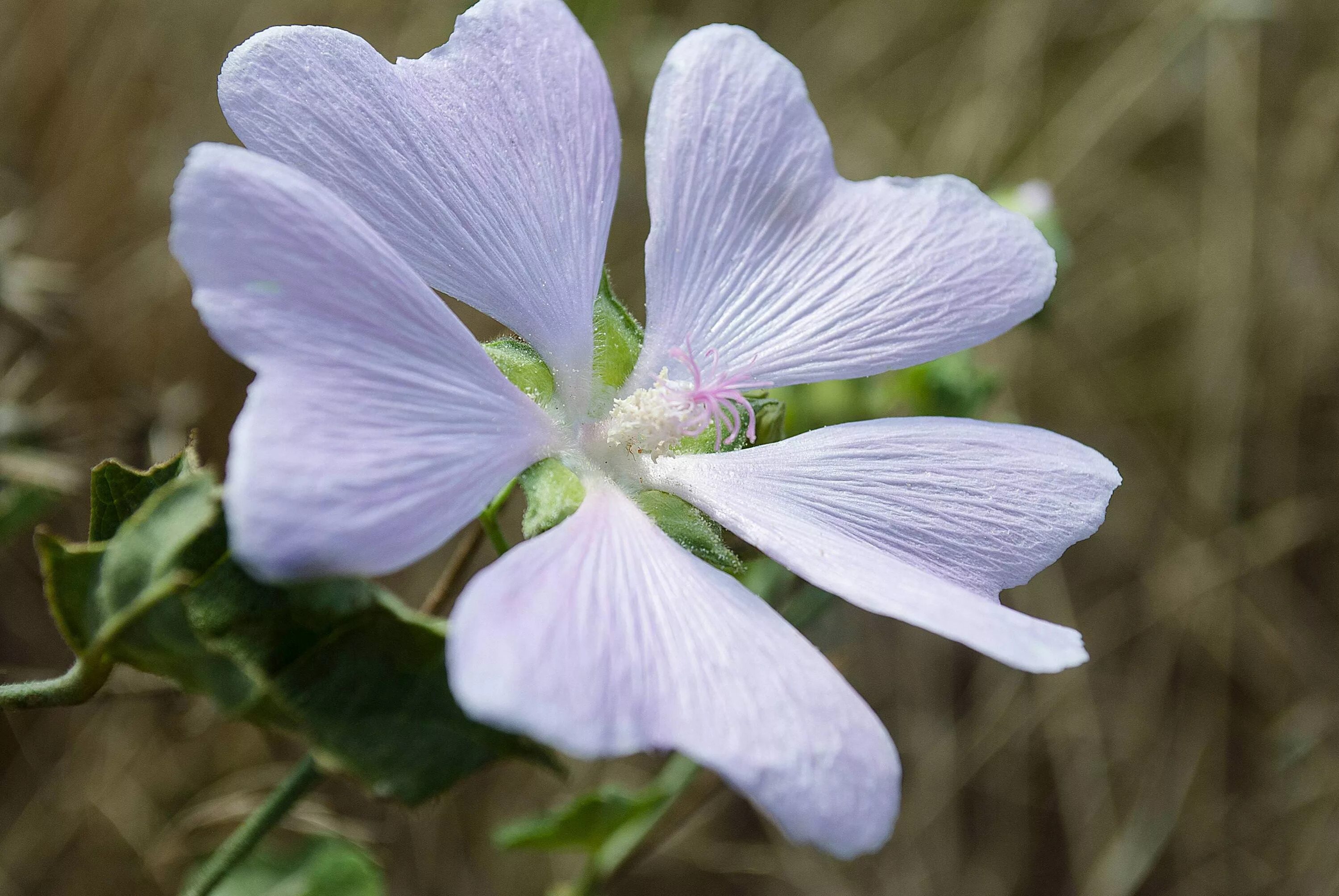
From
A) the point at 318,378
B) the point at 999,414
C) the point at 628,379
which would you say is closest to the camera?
the point at 318,378

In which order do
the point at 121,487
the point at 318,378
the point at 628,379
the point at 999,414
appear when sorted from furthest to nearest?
the point at 999,414, the point at 628,379, the point at 121,487, the point at 318,378

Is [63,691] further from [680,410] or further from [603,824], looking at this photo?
[603,824]

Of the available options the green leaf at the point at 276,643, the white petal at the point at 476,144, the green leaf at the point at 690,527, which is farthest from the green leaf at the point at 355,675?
the white petal at the point at 476,144

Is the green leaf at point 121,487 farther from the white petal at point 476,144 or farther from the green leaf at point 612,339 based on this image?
the green leaf at point 612,339

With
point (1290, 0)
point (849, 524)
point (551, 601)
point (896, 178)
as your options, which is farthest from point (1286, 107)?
point (551, 601)

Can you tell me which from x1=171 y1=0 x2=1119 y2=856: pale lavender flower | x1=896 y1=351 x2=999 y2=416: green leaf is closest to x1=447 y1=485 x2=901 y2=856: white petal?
x1=171 y1=0 x2=1119 y2=856: pale lavender flower

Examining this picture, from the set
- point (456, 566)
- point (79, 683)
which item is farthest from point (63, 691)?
point (456, 566)

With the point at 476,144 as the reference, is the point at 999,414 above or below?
below
